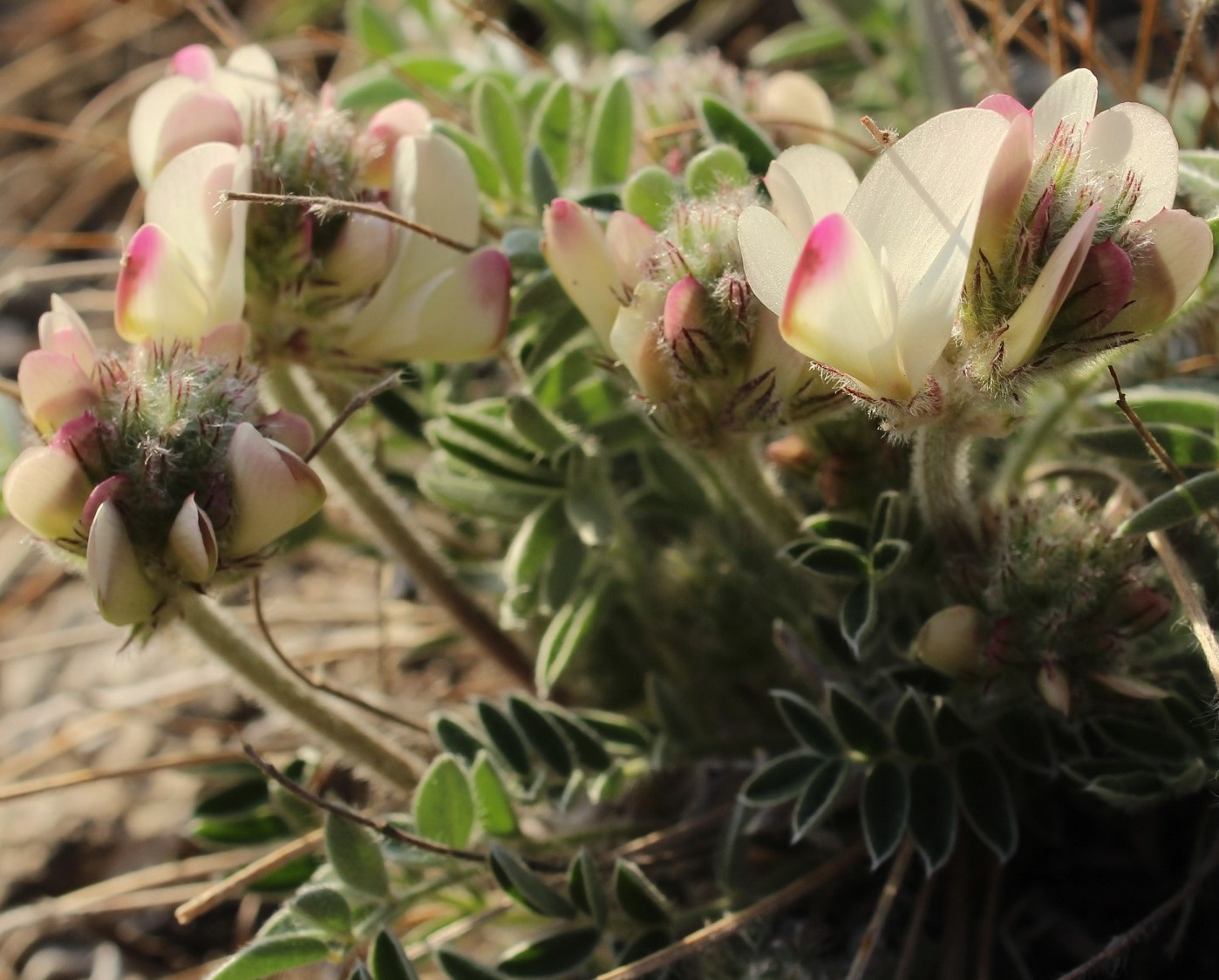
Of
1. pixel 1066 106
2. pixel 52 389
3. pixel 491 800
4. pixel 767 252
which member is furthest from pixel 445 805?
pixel 1066 106

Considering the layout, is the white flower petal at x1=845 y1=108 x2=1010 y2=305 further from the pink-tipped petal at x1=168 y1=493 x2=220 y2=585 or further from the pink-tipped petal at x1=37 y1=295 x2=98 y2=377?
the pink-tipped petal at x1=37 y1=295 x2=98 y2=377

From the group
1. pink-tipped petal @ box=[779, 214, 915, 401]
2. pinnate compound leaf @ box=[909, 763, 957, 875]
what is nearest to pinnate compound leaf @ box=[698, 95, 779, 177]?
pink-tipped petal @ box=[779, 214, 915, 401]

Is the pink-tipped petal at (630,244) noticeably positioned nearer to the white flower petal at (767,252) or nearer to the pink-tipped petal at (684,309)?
the pink-tipped petal at (684,309)

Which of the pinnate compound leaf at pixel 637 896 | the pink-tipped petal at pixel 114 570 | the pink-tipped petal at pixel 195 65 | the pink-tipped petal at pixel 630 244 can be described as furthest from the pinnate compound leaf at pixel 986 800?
the pink-tipped petal at pixel 195 65

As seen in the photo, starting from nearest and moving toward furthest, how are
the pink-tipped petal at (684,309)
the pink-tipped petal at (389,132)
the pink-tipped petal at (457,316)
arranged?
the pink-tipped petal at (684,309) < the pink-tipped petal at (457,316) < the pink-tipped petal at (389,132)

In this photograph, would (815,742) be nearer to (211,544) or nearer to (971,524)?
(971,524)

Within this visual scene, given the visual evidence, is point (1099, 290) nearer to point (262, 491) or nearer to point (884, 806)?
point (884, 806)

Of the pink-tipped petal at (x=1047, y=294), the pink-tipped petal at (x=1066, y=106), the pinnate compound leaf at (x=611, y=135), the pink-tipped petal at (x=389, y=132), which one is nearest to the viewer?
the pink-tipped petal at (x=1047, y=294)
